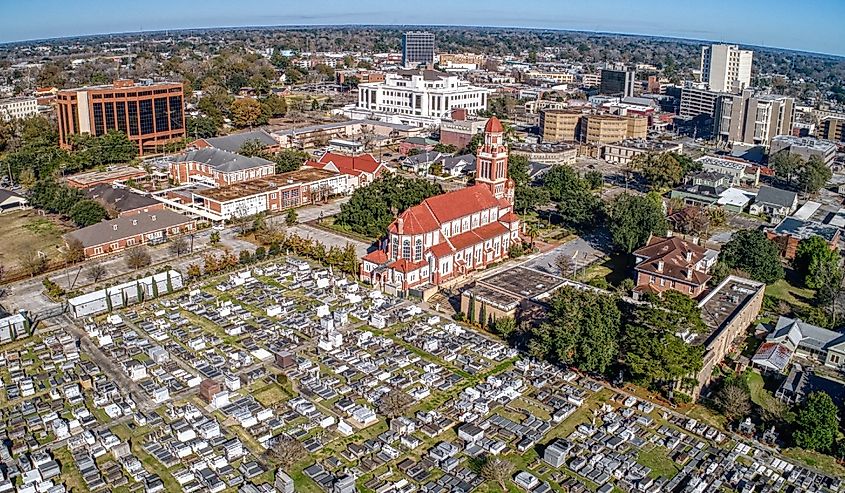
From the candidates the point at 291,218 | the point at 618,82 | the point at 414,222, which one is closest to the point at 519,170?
the point at 291,218

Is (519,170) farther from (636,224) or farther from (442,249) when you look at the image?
(442,249)

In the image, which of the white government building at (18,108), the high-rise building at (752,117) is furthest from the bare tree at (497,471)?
the white government building at (18,108)

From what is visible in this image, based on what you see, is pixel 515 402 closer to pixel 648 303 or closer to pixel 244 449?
pixel 648 303

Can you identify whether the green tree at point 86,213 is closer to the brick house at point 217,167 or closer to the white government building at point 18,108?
the brick house at point 217,167

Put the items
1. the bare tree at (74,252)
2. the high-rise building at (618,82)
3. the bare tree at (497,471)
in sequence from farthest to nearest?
the high-rise building at (618,82) < the bare tree at (74,252) < the bare tree at (497,471)

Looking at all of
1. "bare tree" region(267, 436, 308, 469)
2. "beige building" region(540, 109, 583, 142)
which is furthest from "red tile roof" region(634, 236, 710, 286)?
"beige building" region(540, 109, 583, 142)

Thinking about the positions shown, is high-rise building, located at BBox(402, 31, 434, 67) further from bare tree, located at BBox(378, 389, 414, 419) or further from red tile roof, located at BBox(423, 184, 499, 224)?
bare tree, located at BBox(378, 389, 414, 419)
